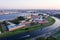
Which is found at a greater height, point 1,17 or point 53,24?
point 1,17

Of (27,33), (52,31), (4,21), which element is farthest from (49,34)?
(4,21)

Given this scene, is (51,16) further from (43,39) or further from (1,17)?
(1,17)

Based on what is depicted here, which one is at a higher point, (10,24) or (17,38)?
(10,24)

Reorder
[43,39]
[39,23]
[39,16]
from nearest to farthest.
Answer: [43,39]
[39,23]
[39,16]

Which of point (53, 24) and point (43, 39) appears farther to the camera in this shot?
point (53, 24)

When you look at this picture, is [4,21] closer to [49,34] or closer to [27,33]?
[27,33]

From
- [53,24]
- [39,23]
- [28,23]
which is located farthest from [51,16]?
[28,23]

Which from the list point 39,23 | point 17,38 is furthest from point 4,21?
point 39,23

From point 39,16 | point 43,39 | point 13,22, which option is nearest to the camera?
point 43,39

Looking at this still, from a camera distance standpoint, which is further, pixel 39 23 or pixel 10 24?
pixel 39 23
